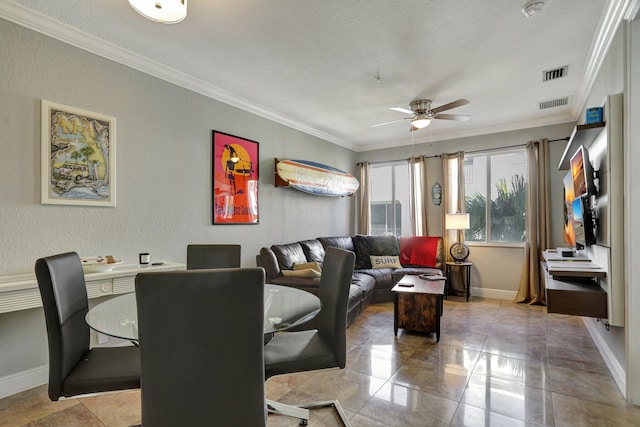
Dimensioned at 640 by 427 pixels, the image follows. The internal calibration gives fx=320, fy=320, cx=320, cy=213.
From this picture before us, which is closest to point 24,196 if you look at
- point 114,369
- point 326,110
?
point 114,369

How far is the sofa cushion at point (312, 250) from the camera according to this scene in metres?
4.56

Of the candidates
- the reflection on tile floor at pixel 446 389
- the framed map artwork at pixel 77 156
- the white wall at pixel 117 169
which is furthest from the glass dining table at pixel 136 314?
the framed map artwork at pixel 77 156

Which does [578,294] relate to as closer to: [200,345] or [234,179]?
[200,345]

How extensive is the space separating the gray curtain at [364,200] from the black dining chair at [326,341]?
4356 millimetres

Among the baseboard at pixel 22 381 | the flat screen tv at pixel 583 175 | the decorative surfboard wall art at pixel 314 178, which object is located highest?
the decorative surfboard wall art at pixel 314 178

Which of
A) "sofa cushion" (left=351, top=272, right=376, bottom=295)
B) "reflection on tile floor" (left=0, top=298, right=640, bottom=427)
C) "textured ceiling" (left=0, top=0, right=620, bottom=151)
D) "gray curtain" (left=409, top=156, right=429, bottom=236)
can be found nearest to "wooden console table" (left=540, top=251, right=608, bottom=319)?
"reflection on tile floor" (left=0, top=298, right=640, bottom=427)

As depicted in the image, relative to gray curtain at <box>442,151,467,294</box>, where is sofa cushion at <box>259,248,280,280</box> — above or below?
below

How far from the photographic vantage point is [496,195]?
5.19m

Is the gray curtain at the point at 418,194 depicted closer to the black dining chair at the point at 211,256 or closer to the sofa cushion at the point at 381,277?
the sofa cushion at the point at 381,277

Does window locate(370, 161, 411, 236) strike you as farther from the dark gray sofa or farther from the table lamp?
the table lamp

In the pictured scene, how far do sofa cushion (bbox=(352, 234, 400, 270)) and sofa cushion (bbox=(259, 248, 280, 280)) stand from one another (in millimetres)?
1941

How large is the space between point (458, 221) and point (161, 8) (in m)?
4.54

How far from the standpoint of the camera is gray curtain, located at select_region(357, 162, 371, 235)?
6.22 m

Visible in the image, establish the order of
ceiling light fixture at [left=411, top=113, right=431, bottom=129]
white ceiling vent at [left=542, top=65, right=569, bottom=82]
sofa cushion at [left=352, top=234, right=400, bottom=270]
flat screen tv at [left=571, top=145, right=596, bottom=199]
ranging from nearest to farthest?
1. flat screen tv at [left=571, top=145, right=596, bottom=199]
2. white ceiling vent at [left=542, top=65, right=569, bottom=82]
3. ceiling light fixture at [left=411, top=113, right=431, bottom=129]
4. sofa cushion at [left=352, top=234, right=400, bottom=270]
